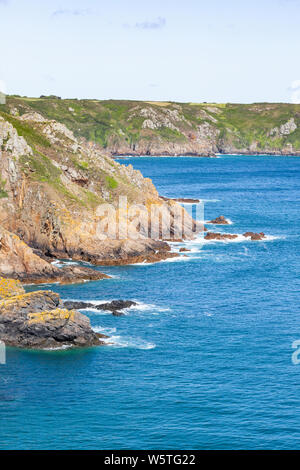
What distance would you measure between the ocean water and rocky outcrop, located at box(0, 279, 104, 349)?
5.66ft

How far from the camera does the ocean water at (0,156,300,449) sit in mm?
58875

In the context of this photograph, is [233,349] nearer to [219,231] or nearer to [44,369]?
[44,369]

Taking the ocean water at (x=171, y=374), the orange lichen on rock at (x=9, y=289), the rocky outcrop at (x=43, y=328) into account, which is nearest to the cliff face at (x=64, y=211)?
the ocean water at (x=171, y=374)

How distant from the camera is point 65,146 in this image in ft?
476

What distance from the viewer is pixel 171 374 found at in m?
70.8

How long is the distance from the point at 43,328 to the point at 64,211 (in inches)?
1772

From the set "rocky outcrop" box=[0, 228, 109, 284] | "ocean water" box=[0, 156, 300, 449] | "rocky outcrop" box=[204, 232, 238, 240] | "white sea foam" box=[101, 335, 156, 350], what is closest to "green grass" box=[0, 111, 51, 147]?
"rocky outcrop" box=[204, 232, 238, 240]

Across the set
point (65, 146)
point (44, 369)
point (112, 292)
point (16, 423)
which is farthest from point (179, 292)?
point (65, 146)

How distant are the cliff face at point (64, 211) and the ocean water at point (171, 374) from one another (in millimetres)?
8213

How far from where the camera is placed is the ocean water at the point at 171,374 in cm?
5888

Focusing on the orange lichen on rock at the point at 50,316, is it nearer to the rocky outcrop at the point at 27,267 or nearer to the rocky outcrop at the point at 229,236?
the rocky outcrop at the point at 27,267

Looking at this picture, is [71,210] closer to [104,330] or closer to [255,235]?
[255,235]

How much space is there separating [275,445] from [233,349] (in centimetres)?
2069
